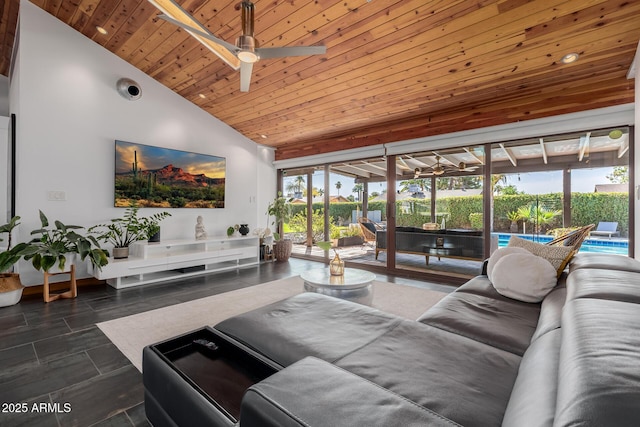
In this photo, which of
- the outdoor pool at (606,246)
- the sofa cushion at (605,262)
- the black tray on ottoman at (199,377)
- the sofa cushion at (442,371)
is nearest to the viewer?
the sofa cushion at (442,371)

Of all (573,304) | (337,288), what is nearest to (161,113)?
(337,288)

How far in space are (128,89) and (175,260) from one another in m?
2.64

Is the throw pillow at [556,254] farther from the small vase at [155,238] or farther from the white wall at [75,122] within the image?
the white wall at [75,122]

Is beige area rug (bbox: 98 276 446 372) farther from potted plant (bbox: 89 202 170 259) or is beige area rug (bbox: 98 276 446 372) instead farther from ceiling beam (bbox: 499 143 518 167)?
ceiling beam (bbox: 499 143 518 167)

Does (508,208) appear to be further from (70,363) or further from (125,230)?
(125,230)

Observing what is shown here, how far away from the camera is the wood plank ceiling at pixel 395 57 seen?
8.73 ft

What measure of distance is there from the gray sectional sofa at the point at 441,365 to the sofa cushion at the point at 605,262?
0.06 ft

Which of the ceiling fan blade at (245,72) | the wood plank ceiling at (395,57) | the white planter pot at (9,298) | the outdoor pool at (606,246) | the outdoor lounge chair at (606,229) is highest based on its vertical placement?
the wood plank ceiling at (395,57)

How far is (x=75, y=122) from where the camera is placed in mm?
3957

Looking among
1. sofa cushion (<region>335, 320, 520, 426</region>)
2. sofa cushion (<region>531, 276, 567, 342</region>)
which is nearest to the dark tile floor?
sofa cushion (<region>335, 320, 520, 426</region>)

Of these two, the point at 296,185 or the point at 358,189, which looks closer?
the point at 358,189

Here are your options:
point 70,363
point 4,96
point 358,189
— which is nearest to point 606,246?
point 358,189

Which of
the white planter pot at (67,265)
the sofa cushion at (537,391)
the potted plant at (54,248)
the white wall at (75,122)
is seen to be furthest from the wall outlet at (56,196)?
the sofa cushion at (537,391)

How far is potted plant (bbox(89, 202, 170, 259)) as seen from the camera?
159 inches
